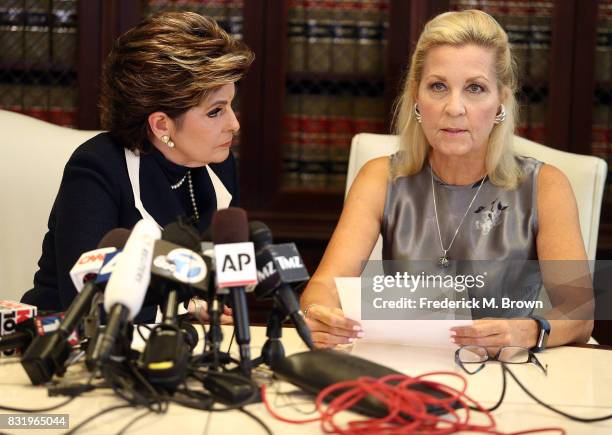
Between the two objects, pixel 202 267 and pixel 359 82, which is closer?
pixel 202 267

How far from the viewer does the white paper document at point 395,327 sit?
1.61 meters

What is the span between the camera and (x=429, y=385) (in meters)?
1.31

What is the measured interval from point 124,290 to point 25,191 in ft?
3.84

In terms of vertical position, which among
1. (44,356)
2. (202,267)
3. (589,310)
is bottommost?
(589,310)

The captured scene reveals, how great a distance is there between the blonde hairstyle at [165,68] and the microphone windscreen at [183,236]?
85 cm

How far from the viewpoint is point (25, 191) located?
232 cm

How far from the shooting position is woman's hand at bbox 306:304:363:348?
1705 millimetres

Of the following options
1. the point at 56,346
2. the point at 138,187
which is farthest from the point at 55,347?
the point at 138,187

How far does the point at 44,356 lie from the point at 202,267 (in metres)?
0.26

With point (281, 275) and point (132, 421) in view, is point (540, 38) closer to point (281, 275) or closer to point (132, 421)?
point (281, 275)

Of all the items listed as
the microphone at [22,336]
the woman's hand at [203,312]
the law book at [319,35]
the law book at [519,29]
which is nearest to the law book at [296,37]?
the law book at [319,35]

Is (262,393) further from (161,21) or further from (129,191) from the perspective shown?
(161,21)

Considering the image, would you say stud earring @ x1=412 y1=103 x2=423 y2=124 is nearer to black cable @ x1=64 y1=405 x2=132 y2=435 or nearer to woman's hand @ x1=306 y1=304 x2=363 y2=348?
woman's hand @ x1=306 y1=304 x2=363 y2=348

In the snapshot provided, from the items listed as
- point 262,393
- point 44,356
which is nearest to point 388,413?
point 262,393
